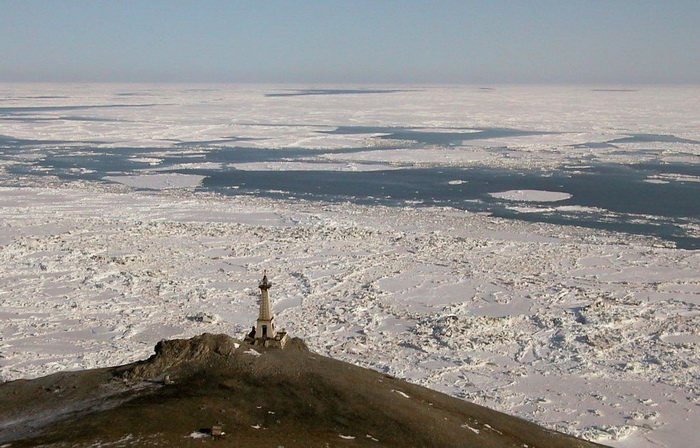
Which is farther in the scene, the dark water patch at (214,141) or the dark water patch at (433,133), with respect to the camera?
the dark water patch at (433,133)

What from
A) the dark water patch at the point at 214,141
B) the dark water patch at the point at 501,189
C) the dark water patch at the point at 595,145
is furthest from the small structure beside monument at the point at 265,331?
the dark water patch at the point at 595,145

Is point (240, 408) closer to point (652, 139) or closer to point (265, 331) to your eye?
point (265, 331)

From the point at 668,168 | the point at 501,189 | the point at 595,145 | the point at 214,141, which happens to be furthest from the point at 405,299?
the point at 214,141

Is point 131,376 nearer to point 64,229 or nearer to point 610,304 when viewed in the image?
point 610,304

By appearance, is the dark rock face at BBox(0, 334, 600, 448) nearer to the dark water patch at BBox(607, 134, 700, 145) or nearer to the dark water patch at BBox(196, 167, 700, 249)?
the dark water patch at BBox(196, 167, 700, 249)

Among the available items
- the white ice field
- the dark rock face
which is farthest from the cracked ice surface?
the dark rock face

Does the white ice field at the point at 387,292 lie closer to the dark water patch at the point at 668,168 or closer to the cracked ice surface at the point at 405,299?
the cracked ice surface at the point at 405,299
